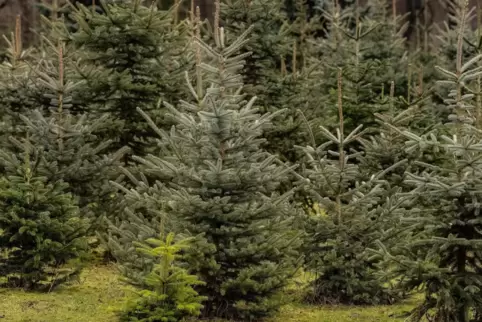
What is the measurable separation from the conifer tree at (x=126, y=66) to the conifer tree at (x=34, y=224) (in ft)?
6.37

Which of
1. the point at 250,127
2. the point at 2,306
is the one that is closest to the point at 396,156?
the point at 250,127

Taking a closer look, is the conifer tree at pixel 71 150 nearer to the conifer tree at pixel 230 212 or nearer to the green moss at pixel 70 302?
the green moss at pixel 70 302

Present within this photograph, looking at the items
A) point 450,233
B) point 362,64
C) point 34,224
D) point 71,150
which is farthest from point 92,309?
point 362,64

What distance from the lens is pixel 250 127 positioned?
958 centimetres

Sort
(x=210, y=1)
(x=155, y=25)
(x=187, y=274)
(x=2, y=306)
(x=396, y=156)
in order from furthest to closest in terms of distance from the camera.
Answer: (x=210, y=1) < (x=155, y=25) < (x=396, y=156) < (x=2, y=306) < (x=187, y=274)

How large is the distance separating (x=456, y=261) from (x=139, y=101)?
18.7 ft

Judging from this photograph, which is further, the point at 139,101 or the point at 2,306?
the point at 139,101

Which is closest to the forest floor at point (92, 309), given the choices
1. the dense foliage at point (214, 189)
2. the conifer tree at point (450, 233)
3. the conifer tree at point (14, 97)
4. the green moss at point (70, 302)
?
the green moss at point (70, 302)

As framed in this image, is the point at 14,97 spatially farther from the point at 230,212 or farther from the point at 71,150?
the point at 230,212

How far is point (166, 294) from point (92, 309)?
5.90 ft

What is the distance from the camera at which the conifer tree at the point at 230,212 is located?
363 inches

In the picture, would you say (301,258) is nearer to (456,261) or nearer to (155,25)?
(456,261)

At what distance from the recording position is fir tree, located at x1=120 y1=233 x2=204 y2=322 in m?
8.49

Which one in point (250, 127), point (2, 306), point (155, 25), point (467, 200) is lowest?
point (2, 306)
